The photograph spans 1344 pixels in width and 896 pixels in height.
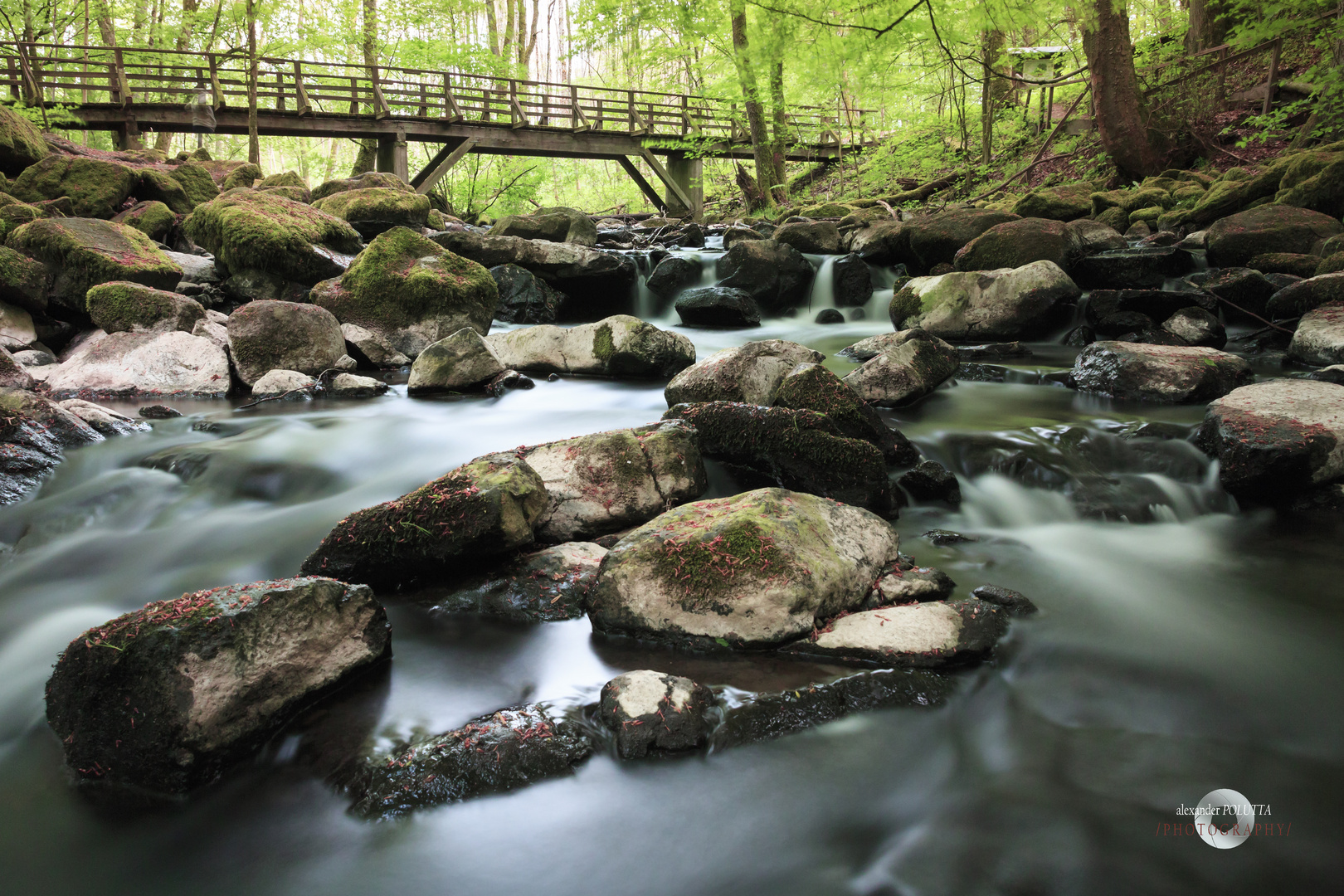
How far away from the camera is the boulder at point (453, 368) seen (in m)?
7.02

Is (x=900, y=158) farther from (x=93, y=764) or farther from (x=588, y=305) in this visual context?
(x=93, y=764)

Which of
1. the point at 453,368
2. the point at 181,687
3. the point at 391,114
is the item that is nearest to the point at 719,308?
the point at 453,368

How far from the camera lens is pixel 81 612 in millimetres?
3525

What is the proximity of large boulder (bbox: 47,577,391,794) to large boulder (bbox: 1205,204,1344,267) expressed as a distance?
1000 centimetres

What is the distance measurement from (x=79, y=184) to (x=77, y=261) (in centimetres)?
407

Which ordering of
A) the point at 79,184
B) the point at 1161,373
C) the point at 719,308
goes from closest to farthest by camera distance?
the point at 1161,373
the point at 719,308
the point at 79,184

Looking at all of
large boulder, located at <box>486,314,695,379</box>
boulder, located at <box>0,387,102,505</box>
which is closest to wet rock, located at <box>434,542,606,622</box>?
boulder, located at <box>0,387,102,505</box>

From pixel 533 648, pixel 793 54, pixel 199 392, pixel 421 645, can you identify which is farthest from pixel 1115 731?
pixel 199 392

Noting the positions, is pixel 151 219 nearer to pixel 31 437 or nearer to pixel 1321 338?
pixel 31 437

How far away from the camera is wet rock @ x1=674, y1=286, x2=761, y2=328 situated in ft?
33.2

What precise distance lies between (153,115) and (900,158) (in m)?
18.2

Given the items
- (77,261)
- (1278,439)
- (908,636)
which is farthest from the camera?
(77,261)

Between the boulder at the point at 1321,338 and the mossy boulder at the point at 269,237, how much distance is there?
10059 mm

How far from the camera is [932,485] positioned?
14.7 ft
